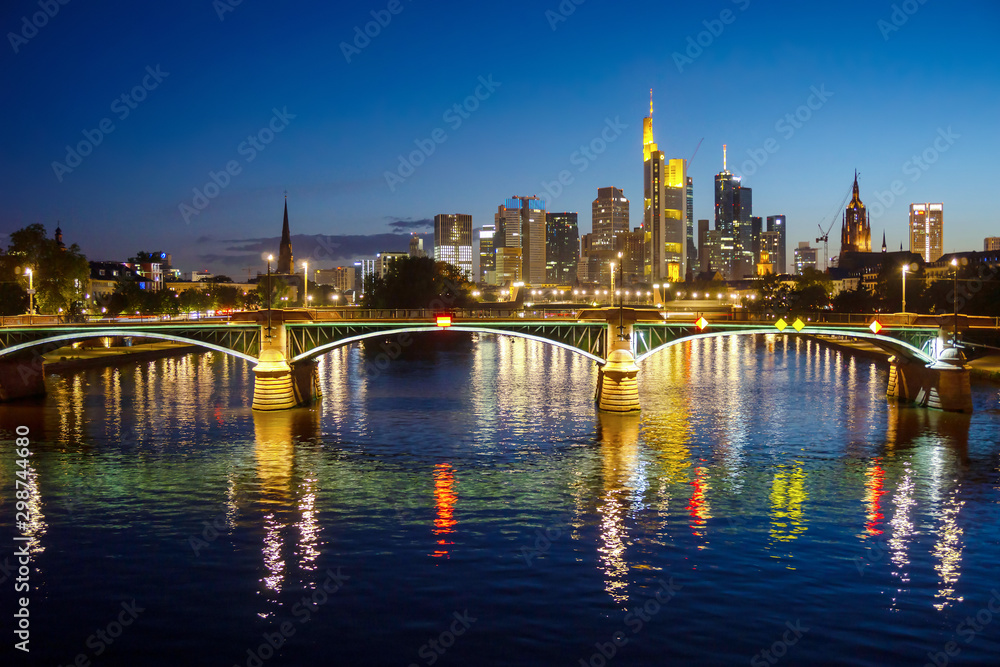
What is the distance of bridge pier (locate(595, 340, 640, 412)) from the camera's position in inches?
2488

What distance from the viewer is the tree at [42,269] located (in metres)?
103

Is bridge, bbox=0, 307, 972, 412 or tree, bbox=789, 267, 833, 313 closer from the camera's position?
bridge, bbox=0, 307, 972, 412

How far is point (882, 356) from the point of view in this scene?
376 ft

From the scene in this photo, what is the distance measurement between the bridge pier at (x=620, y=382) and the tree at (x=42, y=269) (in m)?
76.9

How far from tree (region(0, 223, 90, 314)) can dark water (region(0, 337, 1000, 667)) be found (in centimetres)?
4705

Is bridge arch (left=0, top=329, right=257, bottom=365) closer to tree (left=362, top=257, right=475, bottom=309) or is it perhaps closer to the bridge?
the bridge

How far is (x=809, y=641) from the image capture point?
24.0m

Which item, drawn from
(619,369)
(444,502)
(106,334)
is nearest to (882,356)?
(619,369)

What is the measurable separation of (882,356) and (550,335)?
68.9m

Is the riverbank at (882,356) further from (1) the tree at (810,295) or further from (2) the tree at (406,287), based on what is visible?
(2) the tree at (406,287)

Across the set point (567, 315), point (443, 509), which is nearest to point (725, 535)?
point (443, 509)

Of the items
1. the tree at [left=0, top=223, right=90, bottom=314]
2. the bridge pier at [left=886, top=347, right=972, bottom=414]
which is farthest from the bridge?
the tree at [left=0, top=223, right=90, bottom=314]

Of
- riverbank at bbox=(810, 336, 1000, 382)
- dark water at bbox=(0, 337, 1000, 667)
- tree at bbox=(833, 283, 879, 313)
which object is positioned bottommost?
dark water at bbox=(0, 337, 1000, 667)

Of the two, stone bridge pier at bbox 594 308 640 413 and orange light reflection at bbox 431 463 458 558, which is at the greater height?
stone bridge pier at bbox 594 308 640 413
